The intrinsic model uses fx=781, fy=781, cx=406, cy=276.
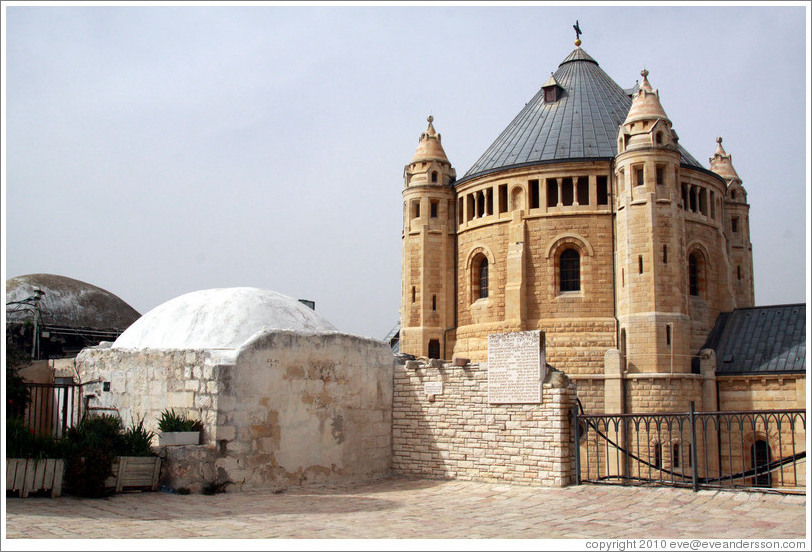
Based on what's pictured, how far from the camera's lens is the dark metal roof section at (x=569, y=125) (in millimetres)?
29312

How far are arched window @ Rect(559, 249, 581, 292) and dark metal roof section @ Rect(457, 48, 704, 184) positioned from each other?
352 cm

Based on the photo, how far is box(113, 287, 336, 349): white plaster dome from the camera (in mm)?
14258

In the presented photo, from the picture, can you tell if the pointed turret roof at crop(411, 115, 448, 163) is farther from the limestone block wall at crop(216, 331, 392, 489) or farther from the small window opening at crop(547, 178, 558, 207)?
the limestone block wall at crop(216, 331, 392, 489)

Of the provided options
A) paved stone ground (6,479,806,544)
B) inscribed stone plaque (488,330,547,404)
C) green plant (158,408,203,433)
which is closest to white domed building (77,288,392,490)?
green plant (158,408,203,433)

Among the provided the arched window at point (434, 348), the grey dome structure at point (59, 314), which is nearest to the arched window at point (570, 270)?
the arched window at point (434, 348)

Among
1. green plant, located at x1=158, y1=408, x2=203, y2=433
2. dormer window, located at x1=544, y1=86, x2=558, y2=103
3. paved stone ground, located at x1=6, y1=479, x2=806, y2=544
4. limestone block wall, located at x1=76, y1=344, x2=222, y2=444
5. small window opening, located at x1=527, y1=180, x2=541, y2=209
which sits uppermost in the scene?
dormer window, located at x1=544, y1=86, x2=558, y2=103

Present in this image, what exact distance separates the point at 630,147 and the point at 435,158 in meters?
8.41

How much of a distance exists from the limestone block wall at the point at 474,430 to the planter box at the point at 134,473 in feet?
16.6

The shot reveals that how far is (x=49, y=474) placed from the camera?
10555 millimetres

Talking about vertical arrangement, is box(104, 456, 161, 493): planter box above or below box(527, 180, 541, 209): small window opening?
below

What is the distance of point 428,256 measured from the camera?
3155 cm

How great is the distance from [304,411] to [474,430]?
10.2ft

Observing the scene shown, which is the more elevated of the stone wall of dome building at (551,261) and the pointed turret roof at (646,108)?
the pointed turret roof at (646,108)

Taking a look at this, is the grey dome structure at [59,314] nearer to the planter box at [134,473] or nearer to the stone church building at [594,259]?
the stone church building at [594,259]
